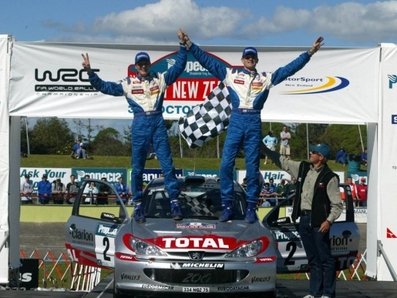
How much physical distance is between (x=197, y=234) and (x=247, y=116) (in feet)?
6.71

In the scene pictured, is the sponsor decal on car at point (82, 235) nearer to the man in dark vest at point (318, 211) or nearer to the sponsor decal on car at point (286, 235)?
the sponsor decal on car at point (286, 235)

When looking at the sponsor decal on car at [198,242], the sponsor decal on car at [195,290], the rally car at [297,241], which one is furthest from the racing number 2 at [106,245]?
the sponsor decal on car at [195,290]

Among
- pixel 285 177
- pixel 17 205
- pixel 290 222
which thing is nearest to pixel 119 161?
pixel 285 177

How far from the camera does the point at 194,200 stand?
431 inches

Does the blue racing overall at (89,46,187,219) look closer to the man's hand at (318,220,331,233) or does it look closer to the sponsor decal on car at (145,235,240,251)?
the sponsor decal on car at (145,235,240,251)

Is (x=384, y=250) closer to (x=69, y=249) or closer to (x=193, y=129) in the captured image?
(x=193, y=129)

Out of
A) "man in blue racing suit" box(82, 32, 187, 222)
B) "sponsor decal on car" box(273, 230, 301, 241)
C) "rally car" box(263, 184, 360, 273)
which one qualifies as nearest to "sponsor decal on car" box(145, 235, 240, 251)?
"man in blue racing suit" box(82, 32, 187, 222)

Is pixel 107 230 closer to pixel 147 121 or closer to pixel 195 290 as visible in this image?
pixel 147 121

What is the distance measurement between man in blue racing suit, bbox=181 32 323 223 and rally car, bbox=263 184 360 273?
0.83 m

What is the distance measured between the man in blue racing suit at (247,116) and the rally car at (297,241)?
2.74 feet

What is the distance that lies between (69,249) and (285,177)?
78.5ft

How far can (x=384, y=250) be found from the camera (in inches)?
548

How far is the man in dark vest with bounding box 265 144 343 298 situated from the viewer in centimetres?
1023

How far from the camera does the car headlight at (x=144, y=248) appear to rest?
9.30 meters
